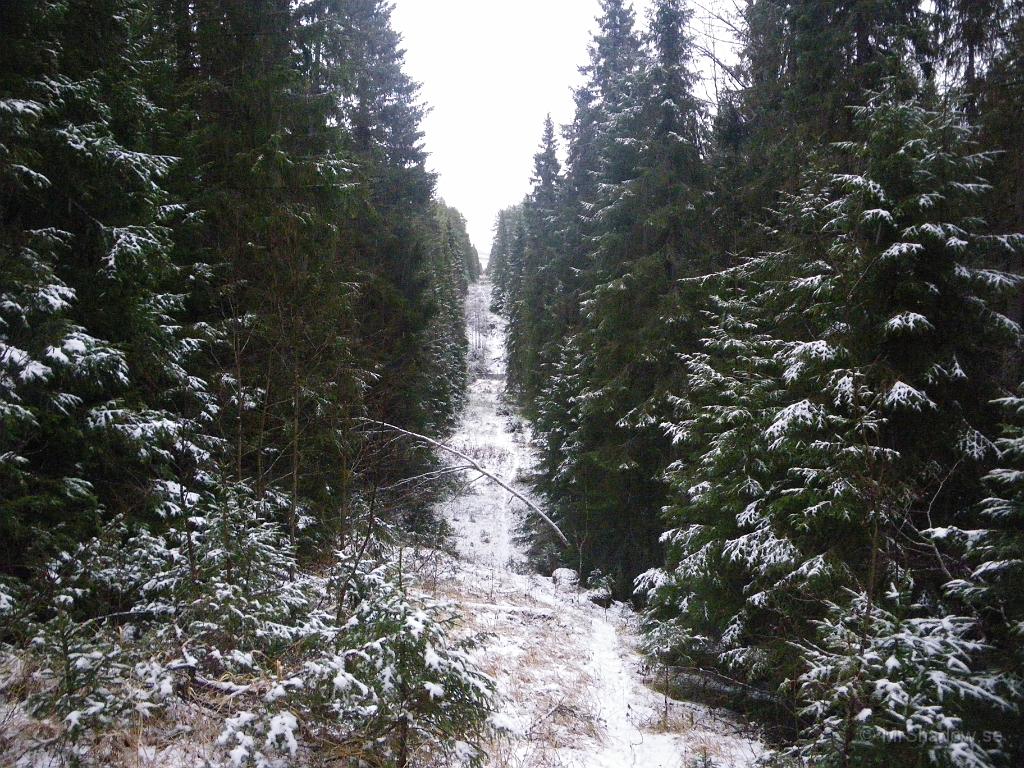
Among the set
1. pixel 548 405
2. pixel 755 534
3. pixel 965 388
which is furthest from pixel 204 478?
pixel 548 405

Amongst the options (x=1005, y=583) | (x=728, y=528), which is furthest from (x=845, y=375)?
(x=728, y=528)

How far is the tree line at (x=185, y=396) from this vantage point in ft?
12.2

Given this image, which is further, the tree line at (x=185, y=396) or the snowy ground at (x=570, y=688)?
the snowy ground at (x=570, y=688)

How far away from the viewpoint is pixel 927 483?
5.85 metres

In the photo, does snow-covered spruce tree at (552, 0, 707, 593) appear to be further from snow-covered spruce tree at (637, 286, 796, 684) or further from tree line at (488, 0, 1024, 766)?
snow-covered spruce tree at (637, 286, 796, 684)

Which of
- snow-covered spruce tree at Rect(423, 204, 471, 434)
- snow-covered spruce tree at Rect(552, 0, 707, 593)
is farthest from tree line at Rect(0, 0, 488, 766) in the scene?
snow-covered spruce tree at Rect(423, 204, 471, 434)

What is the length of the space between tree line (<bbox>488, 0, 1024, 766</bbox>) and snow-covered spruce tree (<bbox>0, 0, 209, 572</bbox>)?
6862 millimetres

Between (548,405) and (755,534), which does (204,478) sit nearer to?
(755,534)

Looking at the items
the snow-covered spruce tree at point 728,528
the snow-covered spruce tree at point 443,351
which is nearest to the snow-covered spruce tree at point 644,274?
the snow-covered spruce tree at point 728,528

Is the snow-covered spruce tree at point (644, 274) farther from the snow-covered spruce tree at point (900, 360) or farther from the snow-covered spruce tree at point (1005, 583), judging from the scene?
the snow-covered spruce tree at point (1005, 583)

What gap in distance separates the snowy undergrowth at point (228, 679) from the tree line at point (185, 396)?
24mm

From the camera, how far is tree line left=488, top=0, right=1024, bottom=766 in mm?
4039

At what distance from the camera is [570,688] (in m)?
7.28

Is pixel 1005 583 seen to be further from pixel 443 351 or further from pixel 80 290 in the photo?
pixel 443 351
